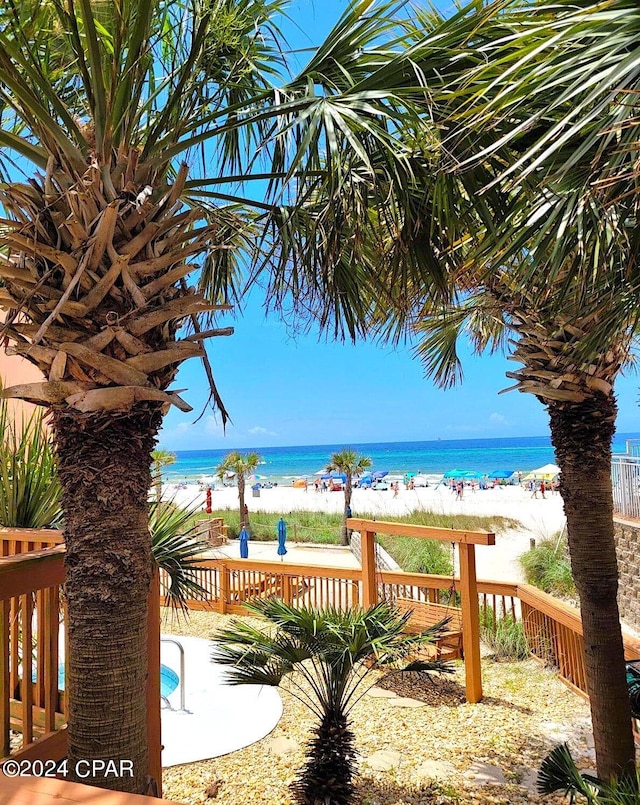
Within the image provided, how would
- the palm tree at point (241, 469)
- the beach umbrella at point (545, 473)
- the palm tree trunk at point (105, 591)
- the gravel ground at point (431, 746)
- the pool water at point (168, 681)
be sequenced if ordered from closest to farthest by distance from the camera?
the palm tree trunk at point (105, 591) → the gravel ground at point (431, 746) → the pool water at point (168, 681) → the palm tree at point (241, 469) → the beach umbrella at point (545, 473)

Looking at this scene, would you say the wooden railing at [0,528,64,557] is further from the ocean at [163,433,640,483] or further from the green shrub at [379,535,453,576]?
the ocean at [163,433,640,483]

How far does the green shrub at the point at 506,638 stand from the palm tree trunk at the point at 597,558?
9.58 feet

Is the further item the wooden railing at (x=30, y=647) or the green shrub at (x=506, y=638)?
the green shrub at (x=506, y=638)

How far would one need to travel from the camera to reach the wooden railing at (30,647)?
2.29 meters

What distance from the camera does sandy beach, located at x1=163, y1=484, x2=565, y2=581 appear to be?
13092mm

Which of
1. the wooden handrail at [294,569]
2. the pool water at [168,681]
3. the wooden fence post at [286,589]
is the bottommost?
the pool water at [168,681]

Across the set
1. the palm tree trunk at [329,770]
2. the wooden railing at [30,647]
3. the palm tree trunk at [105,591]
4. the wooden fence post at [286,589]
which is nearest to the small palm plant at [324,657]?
the palm tree trunk at [329,770]

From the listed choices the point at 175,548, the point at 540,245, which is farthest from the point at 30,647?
the point at 540,245

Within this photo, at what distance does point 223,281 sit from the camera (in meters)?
3.60

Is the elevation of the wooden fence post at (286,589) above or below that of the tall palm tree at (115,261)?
below

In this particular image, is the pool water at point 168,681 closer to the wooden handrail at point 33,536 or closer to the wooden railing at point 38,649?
the wooden railing at point 38,649

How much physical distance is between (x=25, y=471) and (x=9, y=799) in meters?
2.80

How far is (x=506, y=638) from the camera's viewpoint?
6.47 meters

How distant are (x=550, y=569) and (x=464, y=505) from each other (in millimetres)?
20838
